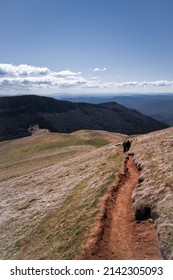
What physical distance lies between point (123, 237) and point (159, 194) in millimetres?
6430

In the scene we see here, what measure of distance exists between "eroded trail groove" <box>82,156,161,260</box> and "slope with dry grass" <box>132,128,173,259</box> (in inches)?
33.4

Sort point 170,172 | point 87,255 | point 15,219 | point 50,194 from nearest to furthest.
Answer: point 87,255 < point 170,172 < point 15,219 < point 50,194

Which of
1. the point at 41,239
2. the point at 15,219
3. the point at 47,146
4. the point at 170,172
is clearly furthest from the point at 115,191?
the point at 47,146

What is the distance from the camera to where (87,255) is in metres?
22.5

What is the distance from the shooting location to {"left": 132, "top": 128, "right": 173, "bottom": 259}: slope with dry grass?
74.3ft

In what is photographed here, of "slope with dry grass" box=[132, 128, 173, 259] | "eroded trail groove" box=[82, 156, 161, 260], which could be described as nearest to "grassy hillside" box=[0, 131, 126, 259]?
"eroded trail groove" box=[82, 156, 161, 260]

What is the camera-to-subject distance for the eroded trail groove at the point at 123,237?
2219cm

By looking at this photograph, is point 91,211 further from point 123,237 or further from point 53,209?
point 53,209

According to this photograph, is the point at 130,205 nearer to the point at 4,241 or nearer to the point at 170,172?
the point at 170,172

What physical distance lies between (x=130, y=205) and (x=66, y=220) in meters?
6.87

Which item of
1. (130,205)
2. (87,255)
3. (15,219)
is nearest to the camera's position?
Answer: (87,255)

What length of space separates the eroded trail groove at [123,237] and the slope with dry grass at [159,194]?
2.78ft

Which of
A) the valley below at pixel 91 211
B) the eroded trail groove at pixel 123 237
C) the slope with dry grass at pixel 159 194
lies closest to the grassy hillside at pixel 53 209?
the valley below at pixel 91 211

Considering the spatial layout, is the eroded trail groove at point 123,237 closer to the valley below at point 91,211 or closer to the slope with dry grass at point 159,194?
the valley below at point 91,211
